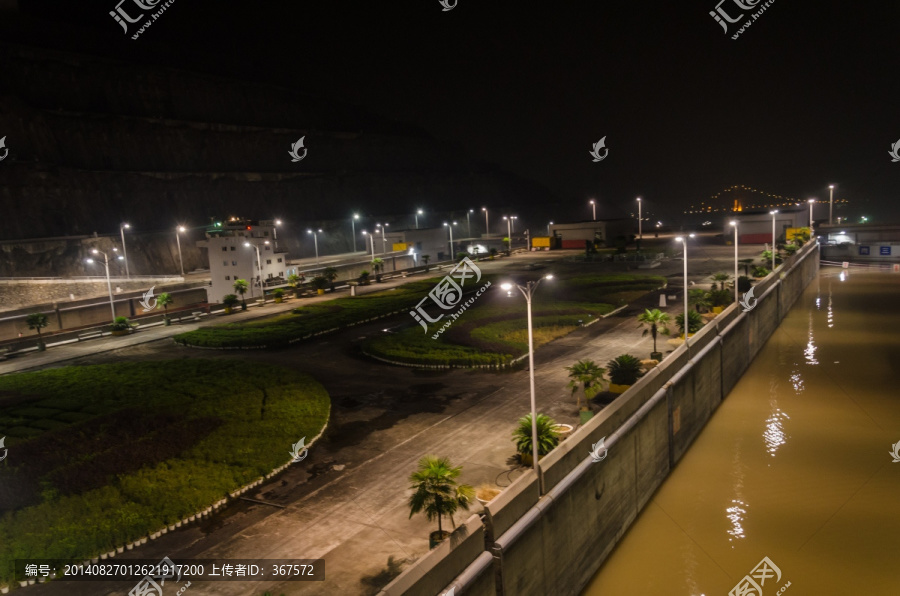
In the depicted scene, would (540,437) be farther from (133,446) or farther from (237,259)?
(237,259)

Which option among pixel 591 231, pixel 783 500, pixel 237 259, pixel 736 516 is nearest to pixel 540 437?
pixel 736 516

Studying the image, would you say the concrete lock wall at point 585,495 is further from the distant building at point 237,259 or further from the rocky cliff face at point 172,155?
the rocky cliff face at point 172,155

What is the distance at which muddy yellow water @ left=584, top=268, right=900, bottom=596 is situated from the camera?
17.3m

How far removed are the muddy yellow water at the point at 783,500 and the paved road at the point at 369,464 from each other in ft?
15.8

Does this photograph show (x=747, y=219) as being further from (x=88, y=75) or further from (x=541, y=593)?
(x=88, y=75)

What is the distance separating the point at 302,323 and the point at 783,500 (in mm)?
33581

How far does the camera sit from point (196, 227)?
103188mm

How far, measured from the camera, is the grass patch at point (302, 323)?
4056 centimetres

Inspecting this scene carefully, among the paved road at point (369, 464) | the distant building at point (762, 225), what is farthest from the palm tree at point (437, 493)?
the distant building at point (762, 225)

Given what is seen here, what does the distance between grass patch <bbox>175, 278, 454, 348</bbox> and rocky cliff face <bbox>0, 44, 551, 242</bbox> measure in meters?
53.2

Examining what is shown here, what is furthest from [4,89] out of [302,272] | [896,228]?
[896,228]

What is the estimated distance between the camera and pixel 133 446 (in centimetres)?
2200

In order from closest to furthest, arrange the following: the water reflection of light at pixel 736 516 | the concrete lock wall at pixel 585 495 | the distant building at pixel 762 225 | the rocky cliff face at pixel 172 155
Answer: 1. the concrete lock wall at pixel 585 495
2. the water reflection of light at pixel 736 516
3. the distant building at pixel 762 225
4. the rocky cliff face at pixel 172 155

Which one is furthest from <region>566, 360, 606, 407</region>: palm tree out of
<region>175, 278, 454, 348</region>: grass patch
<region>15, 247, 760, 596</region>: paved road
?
<region>175, 278, 454, 348</region>: grass patch
